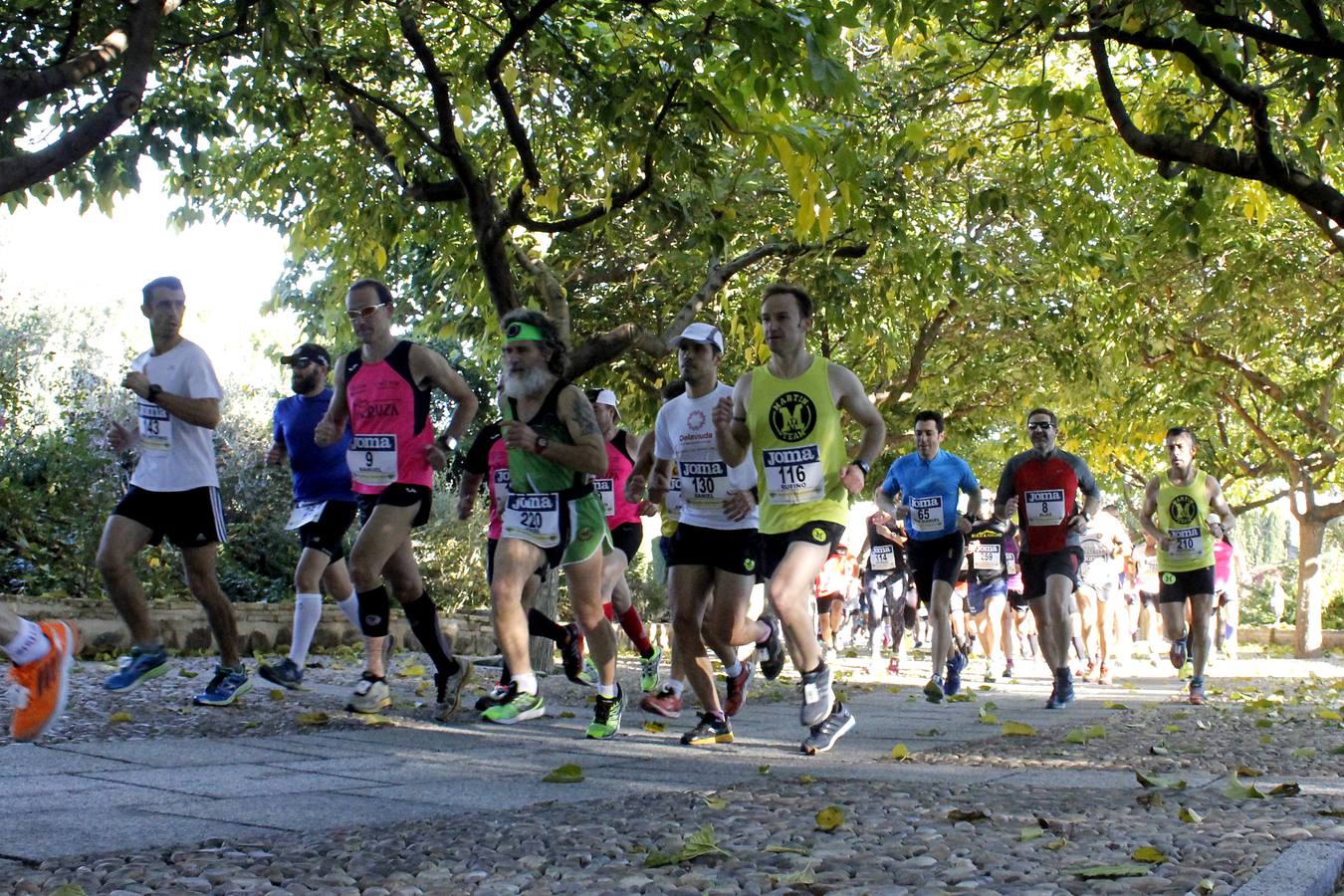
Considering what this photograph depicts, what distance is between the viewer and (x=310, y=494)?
9.17 meters

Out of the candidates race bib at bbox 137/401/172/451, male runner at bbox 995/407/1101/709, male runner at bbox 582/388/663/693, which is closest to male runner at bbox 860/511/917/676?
male runner at bbox 995/407/1101/709

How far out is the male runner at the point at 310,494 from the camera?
9117mm

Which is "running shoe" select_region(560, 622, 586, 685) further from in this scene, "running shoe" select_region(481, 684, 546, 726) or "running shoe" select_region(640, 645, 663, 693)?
"running shoe" select_region(481, 684, 546, 726)

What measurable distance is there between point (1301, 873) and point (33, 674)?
3.71 metres

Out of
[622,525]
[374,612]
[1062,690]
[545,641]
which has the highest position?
[622,525]

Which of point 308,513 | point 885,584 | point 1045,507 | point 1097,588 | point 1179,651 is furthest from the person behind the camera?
point 885,584

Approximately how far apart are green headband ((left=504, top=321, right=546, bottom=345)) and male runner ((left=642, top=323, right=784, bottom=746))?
3.17 ft

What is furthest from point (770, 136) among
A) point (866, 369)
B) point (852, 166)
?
point (866, 369)

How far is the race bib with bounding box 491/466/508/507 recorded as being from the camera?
9.11 meters

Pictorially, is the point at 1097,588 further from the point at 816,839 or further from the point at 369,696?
the point at 816,839

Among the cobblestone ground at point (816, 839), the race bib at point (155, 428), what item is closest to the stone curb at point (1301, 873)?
the cobblestone ground at point (816, 839)

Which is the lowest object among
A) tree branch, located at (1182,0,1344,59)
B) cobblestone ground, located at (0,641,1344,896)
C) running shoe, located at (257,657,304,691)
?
cobblestone ground, located at (0,641,1344,896)

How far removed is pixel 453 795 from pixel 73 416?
11.0m

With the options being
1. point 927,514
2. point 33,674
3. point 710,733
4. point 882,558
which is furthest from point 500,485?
point 882,558
